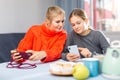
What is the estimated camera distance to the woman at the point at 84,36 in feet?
6.18

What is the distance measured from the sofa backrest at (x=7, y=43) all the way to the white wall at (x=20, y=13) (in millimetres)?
532

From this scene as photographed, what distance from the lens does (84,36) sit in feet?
6.60

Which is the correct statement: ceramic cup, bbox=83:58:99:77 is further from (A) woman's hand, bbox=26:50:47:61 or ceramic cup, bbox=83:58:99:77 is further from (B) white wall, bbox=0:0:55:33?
(B) white wall, bbox=0:0:55:33

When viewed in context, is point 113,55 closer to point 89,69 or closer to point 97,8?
point 89,69

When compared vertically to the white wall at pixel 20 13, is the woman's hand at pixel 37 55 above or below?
below

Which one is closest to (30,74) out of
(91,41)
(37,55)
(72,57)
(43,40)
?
(37,55)

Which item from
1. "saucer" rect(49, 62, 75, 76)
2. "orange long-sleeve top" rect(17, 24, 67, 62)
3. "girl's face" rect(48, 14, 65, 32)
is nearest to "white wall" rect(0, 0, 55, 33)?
"orange long-sleeve top" rect(17, 24, 67, 62)

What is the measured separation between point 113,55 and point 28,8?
7.75 feet

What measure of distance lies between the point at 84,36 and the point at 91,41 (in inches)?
3.1

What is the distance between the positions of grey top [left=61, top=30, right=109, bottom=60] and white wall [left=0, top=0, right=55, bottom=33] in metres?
1.37

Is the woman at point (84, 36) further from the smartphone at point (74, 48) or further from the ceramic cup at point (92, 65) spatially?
the ceramic cup at point (92, 65)

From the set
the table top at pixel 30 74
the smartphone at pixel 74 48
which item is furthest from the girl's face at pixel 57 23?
the table top at pixel 30 74

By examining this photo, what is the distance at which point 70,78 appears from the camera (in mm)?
1197

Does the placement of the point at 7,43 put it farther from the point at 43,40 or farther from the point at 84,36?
the point at 84,36
